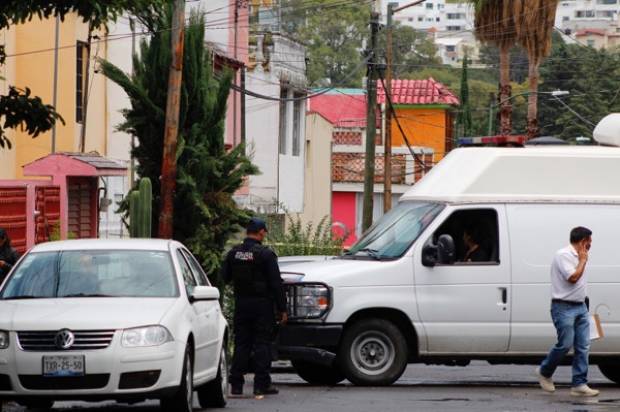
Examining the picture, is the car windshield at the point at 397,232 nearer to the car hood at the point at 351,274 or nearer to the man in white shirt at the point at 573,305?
the car hood at the point at 351,274

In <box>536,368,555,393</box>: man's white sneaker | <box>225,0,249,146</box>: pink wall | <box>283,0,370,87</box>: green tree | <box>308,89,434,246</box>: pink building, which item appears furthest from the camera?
<box>283,0,370,87</box>: green tree

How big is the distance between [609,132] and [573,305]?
3077 millimetres

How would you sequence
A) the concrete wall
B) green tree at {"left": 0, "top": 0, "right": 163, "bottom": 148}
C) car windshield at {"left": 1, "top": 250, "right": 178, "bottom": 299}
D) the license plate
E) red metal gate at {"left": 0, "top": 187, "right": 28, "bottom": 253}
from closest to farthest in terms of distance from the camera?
the license plate < green tree at {"left": 0, "top": 0, "right": 163, "bottom": 148} < car windshield at {"left": 1, "top": 250, "right": 178, "bottom": 299} < red metal gate at {"left": 0, "top": 187, "right": 28, "bottom": 253} < the concrete wall

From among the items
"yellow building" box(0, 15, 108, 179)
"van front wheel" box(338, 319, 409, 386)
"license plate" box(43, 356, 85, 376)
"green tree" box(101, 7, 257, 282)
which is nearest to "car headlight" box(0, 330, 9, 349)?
"license plate" box(43, 356, 85, 376)

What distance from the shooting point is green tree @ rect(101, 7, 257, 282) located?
25.2 metres

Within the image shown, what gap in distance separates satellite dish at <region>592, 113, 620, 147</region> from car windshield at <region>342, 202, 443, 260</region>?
2390mm

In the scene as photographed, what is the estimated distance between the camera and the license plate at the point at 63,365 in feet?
40.3

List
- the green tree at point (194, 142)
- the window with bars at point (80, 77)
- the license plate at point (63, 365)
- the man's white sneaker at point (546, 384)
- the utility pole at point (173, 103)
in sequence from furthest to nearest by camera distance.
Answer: the window with bars at point (80, 77) < the green tree at point (194, 142) < the utility pole at point (173, 103) < the man's white sneaker at point (546, 384) < the license plate at point (63, 365)

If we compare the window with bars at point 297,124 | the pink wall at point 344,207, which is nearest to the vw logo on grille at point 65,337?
the window with bars at point 297,124

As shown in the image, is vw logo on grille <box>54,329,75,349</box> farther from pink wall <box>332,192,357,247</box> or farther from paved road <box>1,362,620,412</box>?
pink wall <box>332,192,357,247</box>

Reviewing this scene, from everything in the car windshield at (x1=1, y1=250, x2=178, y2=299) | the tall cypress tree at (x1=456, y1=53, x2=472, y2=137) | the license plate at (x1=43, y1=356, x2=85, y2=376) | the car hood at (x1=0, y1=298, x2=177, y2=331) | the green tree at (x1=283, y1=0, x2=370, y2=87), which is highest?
the green tree at (x1=283, y1=0, x2=370, y2=87)

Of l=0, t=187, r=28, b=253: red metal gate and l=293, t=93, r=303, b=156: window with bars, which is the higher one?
l=293, t=93, r=303, b=156: window with bars

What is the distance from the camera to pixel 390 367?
1692 cm

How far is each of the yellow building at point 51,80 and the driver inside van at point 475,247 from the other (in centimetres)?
1178
